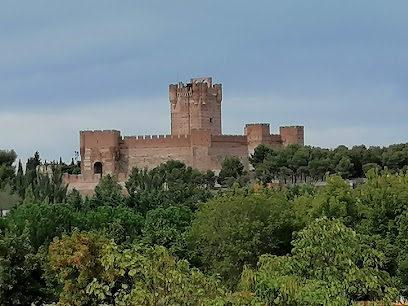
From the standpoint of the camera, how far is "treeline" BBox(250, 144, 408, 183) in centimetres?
6131

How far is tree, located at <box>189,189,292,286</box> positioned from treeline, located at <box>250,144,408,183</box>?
3444cm

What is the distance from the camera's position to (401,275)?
70.6 feet

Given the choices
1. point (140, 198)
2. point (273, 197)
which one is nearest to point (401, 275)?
point (273, 197)

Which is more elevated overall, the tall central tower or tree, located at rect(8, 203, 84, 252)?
the tall central tower

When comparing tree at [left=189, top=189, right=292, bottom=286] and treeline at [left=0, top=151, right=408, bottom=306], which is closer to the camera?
treeline at [left=0, top=151, right=408, bottom=306]

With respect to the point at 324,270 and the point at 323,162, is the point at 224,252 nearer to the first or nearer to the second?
the point at 324,270

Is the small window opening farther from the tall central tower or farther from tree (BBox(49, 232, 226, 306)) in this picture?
tree (BBox(49, 232, 226, 306))

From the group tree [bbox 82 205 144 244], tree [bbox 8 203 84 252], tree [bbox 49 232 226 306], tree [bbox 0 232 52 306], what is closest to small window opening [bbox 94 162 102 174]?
tree [bbox 82 205 144 244]

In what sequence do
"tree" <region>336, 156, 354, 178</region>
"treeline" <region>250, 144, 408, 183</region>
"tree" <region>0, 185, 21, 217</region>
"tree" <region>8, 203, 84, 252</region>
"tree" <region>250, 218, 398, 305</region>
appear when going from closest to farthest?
"tree" <region>250, 218, 398, 305</region>
"tree" <region>8, 203, 84, 252</region>
"tree" <region>0, 185, 21, 217</region>
"tree" <region>336, 156, 354, 178</region>
"treeline" <region>250, 144, 408, 183</region>

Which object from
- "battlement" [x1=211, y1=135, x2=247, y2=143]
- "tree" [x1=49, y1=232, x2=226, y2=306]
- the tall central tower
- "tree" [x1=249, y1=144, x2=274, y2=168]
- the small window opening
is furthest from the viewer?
the tall central tower

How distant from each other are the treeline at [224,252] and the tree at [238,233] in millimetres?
34

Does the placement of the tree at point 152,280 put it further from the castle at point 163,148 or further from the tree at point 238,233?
the castle at point 163,148

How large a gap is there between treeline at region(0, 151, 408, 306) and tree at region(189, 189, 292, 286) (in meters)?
0.03

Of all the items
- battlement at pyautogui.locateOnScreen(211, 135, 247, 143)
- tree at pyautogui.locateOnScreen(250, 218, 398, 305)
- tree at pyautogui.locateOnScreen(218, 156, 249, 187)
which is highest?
battlement at pyautogui.locateOnScreen(211, 135, 247, 143)
